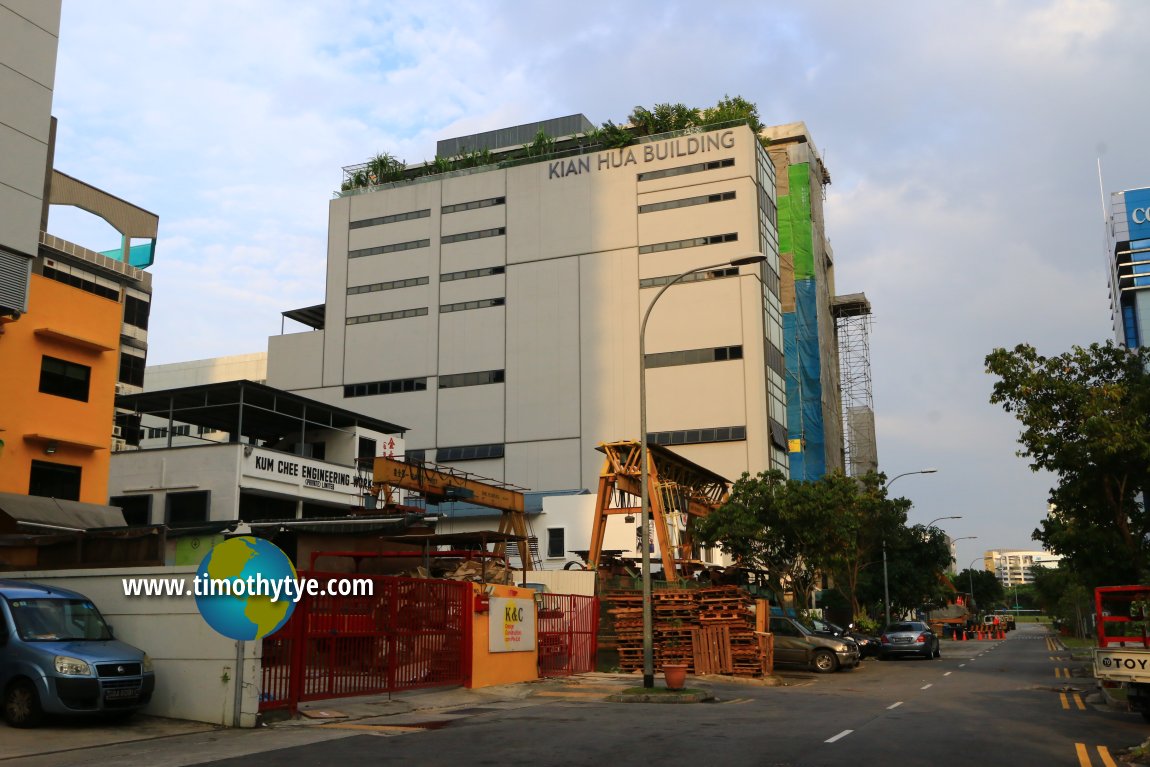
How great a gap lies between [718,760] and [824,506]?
28.3m

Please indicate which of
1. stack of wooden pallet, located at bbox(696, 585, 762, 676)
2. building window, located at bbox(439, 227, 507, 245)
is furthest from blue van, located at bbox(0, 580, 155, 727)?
building window, located at bbox(439, 227, 507, 245)

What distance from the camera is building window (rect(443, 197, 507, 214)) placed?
77625mm

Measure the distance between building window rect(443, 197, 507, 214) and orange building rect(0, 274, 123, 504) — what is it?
4861 centimetres

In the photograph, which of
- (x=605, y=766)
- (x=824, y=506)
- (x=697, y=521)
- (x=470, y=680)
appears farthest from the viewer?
(x=697, y=521)

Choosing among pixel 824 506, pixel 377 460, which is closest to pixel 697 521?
pixel 824 506

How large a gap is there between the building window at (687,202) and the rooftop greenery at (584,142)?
5.84 m

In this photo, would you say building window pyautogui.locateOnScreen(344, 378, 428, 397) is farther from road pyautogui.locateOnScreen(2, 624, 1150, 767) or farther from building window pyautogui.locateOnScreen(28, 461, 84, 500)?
road pyautogui.locateOnScreen(2, 624, 1150, 767)

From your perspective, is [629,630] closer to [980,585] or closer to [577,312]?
[577,312]

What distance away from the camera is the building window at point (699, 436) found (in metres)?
65.4

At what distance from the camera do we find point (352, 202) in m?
82.4

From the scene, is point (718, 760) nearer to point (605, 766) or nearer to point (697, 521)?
point (605, 766)

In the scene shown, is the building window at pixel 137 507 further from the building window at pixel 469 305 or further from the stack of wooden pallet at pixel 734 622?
the building window at pixel 469 305

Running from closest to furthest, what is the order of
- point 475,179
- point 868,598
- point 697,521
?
point 697,521 → point 868,598 → point 475,179

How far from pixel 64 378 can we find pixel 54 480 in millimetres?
3077
